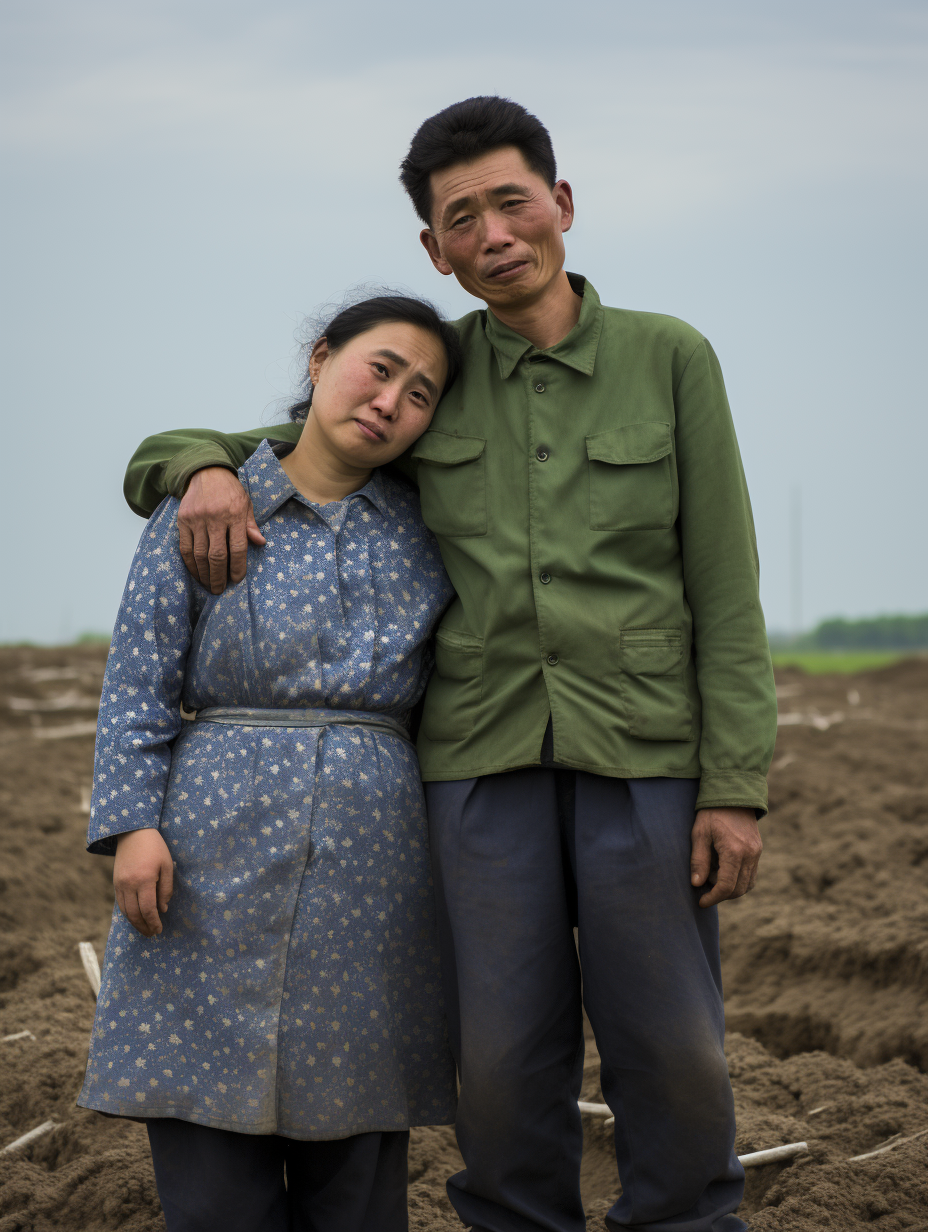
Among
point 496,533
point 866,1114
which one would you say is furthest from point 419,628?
point 866,1114

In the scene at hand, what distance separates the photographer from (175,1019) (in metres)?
2.13

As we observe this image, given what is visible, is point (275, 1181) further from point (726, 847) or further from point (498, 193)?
point (498, 193)

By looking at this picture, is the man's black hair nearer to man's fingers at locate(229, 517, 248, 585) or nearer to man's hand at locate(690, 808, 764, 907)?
man's fingers at locate(229, 517, 248, 585)

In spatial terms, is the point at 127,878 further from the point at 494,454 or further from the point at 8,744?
the point at 8,744

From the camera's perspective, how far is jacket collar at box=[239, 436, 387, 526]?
2320 mm

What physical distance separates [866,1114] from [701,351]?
80.7 inches

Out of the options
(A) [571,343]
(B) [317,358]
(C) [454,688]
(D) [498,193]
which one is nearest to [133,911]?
(C) [454,688]

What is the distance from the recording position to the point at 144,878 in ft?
6.86

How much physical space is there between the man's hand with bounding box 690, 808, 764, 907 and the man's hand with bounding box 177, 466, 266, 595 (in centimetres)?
97

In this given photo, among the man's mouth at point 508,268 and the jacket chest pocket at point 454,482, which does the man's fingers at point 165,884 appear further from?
the man's mouth at point 508,268

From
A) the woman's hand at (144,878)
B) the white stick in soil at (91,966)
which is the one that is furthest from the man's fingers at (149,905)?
the white stick in soil at (91,966)


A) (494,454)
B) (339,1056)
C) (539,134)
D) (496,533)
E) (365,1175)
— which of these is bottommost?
(365,1175)

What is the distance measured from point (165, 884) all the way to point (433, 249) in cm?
134

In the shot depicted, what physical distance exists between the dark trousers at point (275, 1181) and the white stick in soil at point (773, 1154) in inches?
36.5
